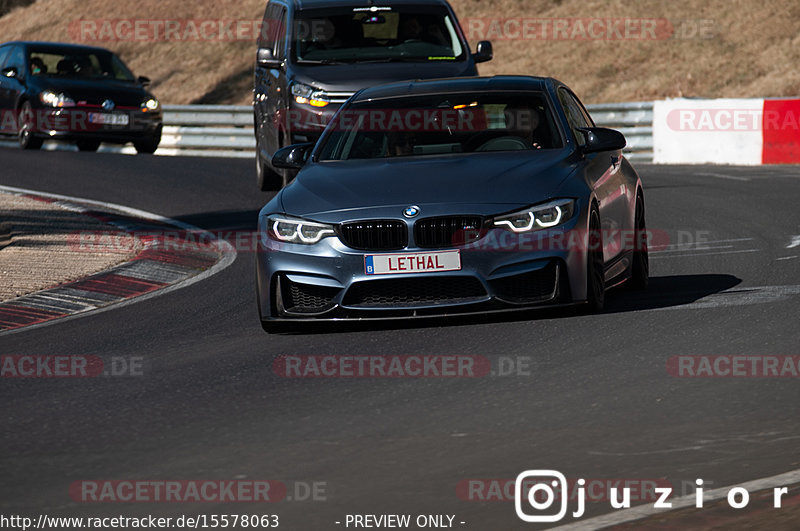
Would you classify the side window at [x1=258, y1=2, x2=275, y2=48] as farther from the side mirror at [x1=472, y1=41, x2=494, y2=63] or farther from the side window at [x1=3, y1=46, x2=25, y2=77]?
the side window at [x1=3, y1=46, x2=25, y2=77]

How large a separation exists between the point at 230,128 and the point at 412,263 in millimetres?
20011

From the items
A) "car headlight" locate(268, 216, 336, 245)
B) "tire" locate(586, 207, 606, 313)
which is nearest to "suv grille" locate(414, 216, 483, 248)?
"car headlight" locate(268, 216, 336, 245)

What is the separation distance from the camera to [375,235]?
341 inches

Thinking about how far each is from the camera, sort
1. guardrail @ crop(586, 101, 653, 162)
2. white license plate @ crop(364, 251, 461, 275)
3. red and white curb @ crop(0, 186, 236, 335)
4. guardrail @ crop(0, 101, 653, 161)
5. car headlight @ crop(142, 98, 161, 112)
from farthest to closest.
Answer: guardrail @ crop(0, 101, 653, 161), guardrail @ crop(586, 101, 653, 162), car headlight @ crop(142, 98, 161, 112), red and white curb @ crop(0, 186, 236, 335), white license plate @ crop(364, 251, 461, 275)

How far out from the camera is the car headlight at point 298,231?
8.74 meters

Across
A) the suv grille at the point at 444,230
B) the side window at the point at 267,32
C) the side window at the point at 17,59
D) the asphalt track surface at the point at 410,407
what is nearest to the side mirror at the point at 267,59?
the side window at the point at 267,32

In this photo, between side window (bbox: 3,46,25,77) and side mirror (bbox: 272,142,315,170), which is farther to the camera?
side window (bbox: 3,46,25,77)

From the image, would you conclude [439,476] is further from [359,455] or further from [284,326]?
[284,326]

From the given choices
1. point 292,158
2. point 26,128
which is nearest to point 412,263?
point 292,158

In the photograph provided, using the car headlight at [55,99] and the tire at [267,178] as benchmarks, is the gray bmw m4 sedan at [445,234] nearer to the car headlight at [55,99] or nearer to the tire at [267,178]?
the tire at [267,178]

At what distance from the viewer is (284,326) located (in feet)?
29.7

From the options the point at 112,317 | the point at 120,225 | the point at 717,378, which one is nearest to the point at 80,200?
the point at 120,225

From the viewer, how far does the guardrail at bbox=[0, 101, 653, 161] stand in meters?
25.5

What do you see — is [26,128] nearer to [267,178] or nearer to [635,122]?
[267,178]
